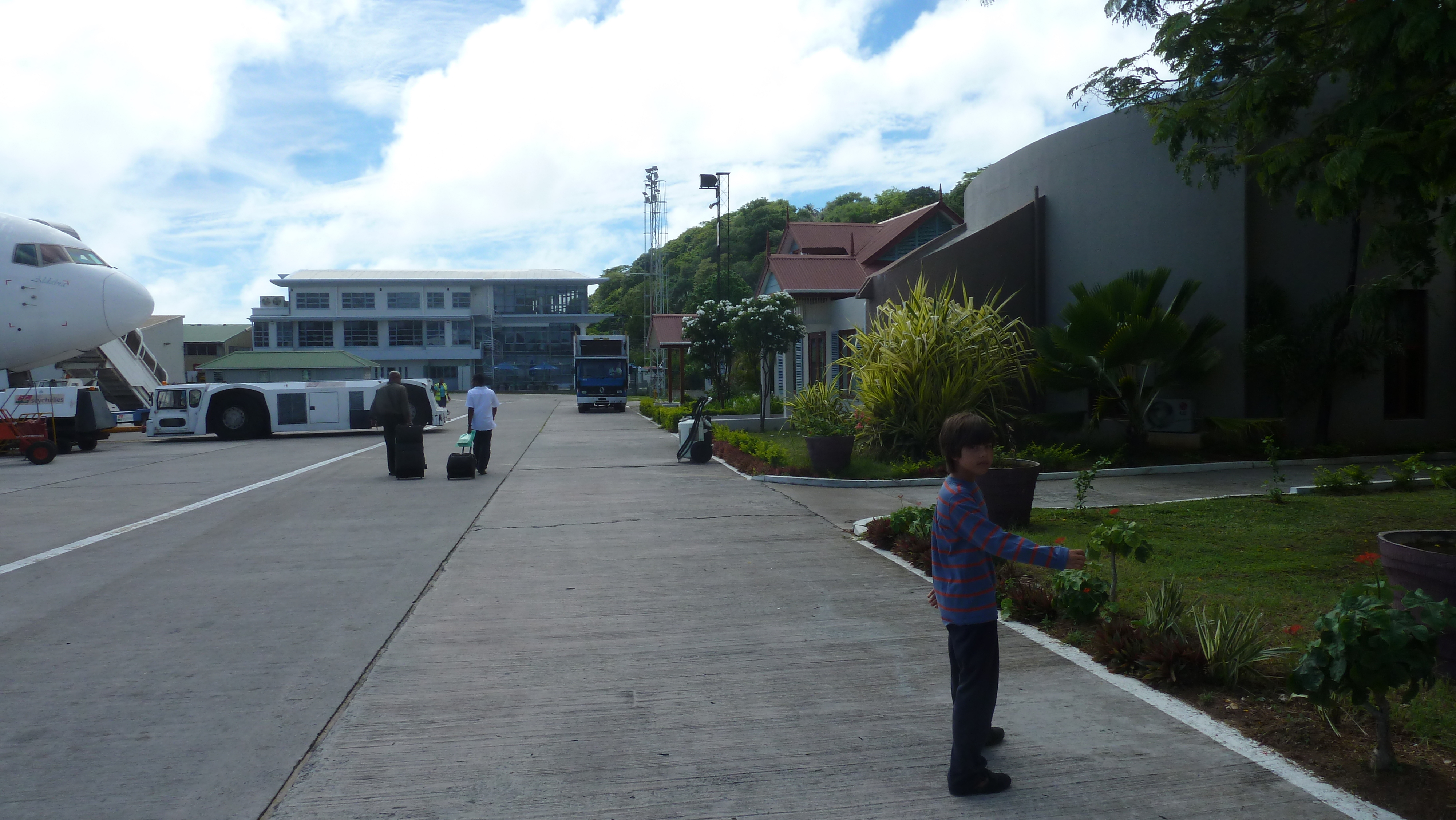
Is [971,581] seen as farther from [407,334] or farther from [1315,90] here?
[407,334]

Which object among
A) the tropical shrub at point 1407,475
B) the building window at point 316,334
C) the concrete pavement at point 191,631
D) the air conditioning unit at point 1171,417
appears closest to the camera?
the concrete pavement at point 191,631

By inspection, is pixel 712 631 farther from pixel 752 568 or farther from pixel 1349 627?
pixel 1349 627

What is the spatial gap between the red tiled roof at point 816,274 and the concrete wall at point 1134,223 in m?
7.42

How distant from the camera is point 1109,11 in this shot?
827cm

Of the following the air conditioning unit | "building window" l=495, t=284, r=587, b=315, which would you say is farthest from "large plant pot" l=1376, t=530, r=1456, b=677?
"building window" l=495, t=284, r=587, b=315

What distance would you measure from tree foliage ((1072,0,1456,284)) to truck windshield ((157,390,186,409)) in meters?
24.0

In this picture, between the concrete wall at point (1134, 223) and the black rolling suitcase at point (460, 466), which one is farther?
the black rolling suitcase at point (460, 466)

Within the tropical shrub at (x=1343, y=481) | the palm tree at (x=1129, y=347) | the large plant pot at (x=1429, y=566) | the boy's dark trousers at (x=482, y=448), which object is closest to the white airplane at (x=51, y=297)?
the boy's dark trousers at (x=482, y=448)

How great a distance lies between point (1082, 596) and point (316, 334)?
84.2 metres

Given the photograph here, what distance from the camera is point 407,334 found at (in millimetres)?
83125

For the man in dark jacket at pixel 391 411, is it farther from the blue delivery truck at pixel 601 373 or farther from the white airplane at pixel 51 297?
the blue delivery truck at pixel 601 373

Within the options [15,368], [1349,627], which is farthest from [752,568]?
[15,368]

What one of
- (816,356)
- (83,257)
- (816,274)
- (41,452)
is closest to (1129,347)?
(816,274)

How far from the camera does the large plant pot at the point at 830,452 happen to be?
13.6 m
